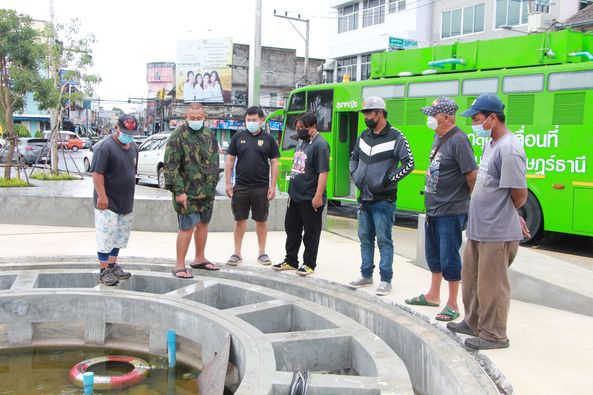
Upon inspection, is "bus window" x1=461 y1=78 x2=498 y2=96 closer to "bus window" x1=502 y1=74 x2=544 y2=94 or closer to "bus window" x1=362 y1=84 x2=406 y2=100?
"bus window" x1=502 y1=74 x2=544 y2=94

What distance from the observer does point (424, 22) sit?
32344 millimetres

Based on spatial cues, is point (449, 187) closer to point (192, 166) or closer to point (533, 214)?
point (192, 166)

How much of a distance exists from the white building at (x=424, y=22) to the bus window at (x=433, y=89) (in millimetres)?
13175

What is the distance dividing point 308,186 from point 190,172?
1258 mm

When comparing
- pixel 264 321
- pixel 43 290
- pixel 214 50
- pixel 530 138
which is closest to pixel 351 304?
pixel 264 321

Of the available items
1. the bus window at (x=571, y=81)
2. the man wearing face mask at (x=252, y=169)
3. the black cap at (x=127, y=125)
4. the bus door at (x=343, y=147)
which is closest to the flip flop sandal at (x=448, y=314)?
the man wearing face mask at (x=252, y=169)

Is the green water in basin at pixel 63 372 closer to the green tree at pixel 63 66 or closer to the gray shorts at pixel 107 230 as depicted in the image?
the gray shorts at pixel 107 230

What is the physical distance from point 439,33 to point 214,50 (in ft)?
74.8

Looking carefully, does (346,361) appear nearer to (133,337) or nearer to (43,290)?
(133,337)

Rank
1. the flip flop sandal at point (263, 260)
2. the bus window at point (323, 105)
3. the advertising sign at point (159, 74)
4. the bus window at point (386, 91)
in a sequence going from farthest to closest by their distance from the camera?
the advertising sign at point (159, 74) < the bus window at point (323, 105) < the bus window at point (386, 91) < the flip flop sandal at point (263, 260)

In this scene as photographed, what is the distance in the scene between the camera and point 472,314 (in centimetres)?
435

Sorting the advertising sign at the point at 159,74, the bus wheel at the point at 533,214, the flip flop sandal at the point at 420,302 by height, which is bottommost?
the flip flop sandal at the point at 420,302

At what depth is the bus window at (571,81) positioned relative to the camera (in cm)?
877

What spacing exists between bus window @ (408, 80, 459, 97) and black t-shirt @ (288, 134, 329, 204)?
17.2 feet
